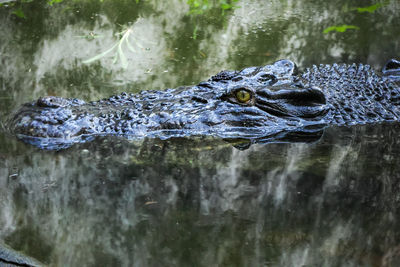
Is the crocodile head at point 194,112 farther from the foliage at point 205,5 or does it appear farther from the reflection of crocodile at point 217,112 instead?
the foliage at point 205,5

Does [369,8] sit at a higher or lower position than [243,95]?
higher

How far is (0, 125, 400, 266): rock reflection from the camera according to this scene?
257cm

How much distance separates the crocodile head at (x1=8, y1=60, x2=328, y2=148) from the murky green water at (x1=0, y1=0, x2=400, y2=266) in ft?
0.41

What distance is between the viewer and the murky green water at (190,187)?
259 centimetres

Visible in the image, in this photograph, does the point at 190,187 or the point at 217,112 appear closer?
the point at 190,187

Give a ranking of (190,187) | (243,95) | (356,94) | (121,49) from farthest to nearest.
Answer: (121,49)
(356,94)
(243,95)
(190,187)

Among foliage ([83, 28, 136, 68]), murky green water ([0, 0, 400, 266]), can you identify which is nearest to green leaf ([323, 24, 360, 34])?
murky green water ([0, 0, 400, 266])

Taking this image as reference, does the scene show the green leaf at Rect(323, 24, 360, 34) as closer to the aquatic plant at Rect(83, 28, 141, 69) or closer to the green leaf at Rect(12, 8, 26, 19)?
the aquatic plant at Rect(83, 28, 141, 69)

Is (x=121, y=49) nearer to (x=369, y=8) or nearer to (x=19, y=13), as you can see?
(x=19, y=13)

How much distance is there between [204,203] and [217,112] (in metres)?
1.11

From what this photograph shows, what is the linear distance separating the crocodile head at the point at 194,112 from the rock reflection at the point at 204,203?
0.15 m

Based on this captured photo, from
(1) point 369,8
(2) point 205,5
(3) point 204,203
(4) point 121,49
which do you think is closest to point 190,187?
(3) point 204,203

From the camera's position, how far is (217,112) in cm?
395

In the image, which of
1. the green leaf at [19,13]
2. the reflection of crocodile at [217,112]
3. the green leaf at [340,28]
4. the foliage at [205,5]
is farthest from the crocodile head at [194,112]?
the green leaf at [19,13]
